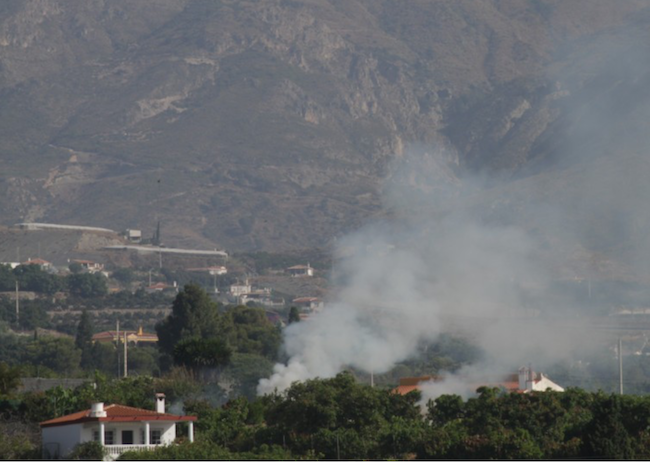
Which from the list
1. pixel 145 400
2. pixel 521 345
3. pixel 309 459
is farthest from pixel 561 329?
pixel 309 459

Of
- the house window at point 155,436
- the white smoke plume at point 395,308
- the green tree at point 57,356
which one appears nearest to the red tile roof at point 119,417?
the house window at point 155,436

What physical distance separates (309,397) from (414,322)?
55776 mm

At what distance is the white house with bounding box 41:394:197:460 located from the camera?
76.2 meters

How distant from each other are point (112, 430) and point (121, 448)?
1.56 meters

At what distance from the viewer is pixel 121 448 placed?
7544 cm

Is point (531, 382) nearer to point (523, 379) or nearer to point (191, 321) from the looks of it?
point (523, 379)

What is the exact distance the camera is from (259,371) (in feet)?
410

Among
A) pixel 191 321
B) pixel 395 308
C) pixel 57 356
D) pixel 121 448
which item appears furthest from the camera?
pixel 57 356

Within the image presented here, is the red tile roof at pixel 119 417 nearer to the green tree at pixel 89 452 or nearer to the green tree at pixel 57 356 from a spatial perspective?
the green tree at pixel 89 452

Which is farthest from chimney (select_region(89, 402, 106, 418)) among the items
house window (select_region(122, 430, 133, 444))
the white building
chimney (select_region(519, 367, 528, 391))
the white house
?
chimney (select_region(519, 367, 528, 391))

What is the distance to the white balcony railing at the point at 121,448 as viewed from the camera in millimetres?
74500

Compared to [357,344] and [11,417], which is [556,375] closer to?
[357,344]

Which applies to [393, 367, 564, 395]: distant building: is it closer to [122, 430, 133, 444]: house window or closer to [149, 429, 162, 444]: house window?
[149, 429, 162, 444]: house window

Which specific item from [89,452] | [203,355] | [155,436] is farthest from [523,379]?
[89,452]
